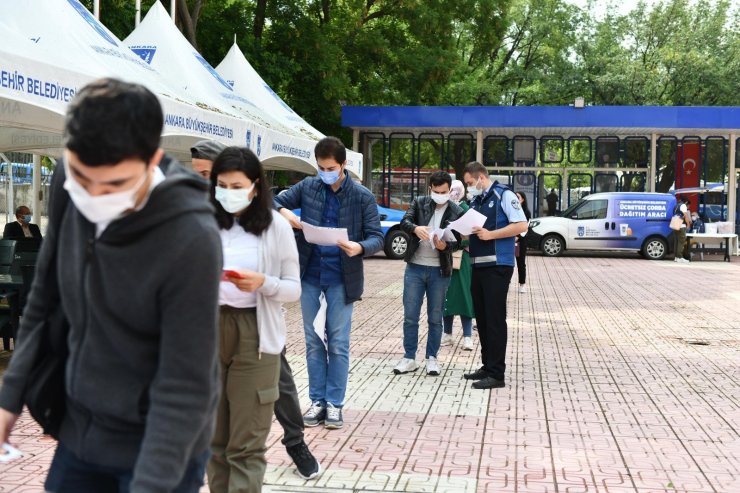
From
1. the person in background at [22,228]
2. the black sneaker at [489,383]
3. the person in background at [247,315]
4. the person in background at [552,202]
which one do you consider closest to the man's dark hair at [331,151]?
the person in background at [247,315]

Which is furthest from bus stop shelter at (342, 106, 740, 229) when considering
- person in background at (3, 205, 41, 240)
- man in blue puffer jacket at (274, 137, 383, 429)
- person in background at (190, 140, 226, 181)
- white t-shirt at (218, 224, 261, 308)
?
white t-shirt at (218, 224, 261, 308)

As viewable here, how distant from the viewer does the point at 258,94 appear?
52.9ft

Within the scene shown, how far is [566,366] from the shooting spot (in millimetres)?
8234

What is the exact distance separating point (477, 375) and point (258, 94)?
392 inches

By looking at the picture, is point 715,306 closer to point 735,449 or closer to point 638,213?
point 735,449

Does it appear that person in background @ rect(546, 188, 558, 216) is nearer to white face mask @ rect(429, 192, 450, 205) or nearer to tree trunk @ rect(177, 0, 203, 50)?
tree trunk @ rect(177, 0, 203, 50)

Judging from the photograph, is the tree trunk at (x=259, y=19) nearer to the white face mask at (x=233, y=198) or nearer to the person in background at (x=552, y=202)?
the person in background at (x=552, y=202)

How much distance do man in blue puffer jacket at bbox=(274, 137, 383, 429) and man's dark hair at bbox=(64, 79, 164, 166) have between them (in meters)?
3.70

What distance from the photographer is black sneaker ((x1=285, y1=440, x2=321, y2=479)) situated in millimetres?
4586

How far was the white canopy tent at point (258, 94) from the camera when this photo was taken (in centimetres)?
1584

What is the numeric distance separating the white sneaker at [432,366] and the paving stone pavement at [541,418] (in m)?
0.08

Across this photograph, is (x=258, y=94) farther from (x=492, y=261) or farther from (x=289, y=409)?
(x=289, y=409)

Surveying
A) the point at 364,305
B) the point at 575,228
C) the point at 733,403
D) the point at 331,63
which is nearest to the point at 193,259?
the point at 733,403

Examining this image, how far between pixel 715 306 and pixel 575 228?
11.6 meters
